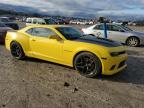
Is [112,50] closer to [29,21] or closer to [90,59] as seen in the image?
[90,59]

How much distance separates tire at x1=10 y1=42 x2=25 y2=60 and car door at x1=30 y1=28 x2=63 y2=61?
60cm

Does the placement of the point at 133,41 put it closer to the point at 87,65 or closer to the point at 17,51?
the point at 17,51

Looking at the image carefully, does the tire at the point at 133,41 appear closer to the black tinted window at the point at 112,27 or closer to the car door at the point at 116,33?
the car door at the point at 116,33

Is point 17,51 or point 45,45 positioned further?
point 17,51

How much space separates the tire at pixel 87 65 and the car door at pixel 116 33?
8.47m

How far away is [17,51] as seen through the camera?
9.39 m

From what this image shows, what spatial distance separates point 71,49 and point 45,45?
1073 mm

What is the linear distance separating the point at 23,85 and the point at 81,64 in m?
1.89

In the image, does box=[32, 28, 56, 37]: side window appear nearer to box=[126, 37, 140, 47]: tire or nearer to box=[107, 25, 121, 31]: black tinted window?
box=[107, 25, 121, 31]: black tinted window

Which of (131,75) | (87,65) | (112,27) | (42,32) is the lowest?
(131,75)

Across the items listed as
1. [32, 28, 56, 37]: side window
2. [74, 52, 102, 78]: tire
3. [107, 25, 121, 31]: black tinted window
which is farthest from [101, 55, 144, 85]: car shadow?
Answer: [107, 25, 121, 31]: black tinted window

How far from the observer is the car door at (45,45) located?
8.05 metres

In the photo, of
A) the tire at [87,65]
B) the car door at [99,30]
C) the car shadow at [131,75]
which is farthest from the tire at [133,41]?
the tire at [87,65]

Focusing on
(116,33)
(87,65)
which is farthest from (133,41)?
(87,65)
